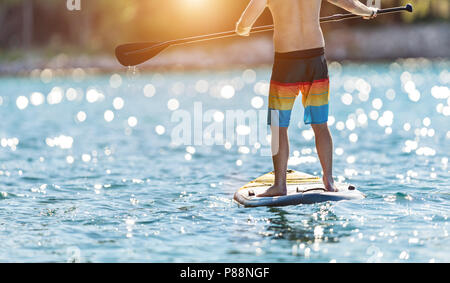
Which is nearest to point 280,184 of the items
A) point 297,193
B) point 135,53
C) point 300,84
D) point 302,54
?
point 297,193

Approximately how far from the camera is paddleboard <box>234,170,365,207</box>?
838cm

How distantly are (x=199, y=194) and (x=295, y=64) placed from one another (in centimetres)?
226

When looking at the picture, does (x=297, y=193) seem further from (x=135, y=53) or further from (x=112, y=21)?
(x=112, y=21)

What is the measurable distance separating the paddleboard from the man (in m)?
0.27

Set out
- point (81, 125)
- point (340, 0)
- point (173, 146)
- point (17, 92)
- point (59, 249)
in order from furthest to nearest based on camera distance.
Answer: point (17, 92), point (81, 125), point (173, 146), point (340, 0), point (59, 249)

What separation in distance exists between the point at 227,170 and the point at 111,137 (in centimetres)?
619

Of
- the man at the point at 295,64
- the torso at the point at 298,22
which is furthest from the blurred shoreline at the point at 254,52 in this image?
the torso at the point at 298,22

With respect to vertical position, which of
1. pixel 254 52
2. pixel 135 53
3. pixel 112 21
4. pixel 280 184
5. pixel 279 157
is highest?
pixel 112 21

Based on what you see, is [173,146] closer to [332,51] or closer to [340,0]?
[340,0]

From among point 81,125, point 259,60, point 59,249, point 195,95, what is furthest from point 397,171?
point 259,60

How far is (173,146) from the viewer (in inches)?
617

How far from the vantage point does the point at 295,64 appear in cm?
816

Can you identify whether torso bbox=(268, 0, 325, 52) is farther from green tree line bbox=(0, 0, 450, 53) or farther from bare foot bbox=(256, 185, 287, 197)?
green tree line bbox=(0, 0, 450, 53)

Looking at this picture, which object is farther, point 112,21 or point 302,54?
point 112,21
